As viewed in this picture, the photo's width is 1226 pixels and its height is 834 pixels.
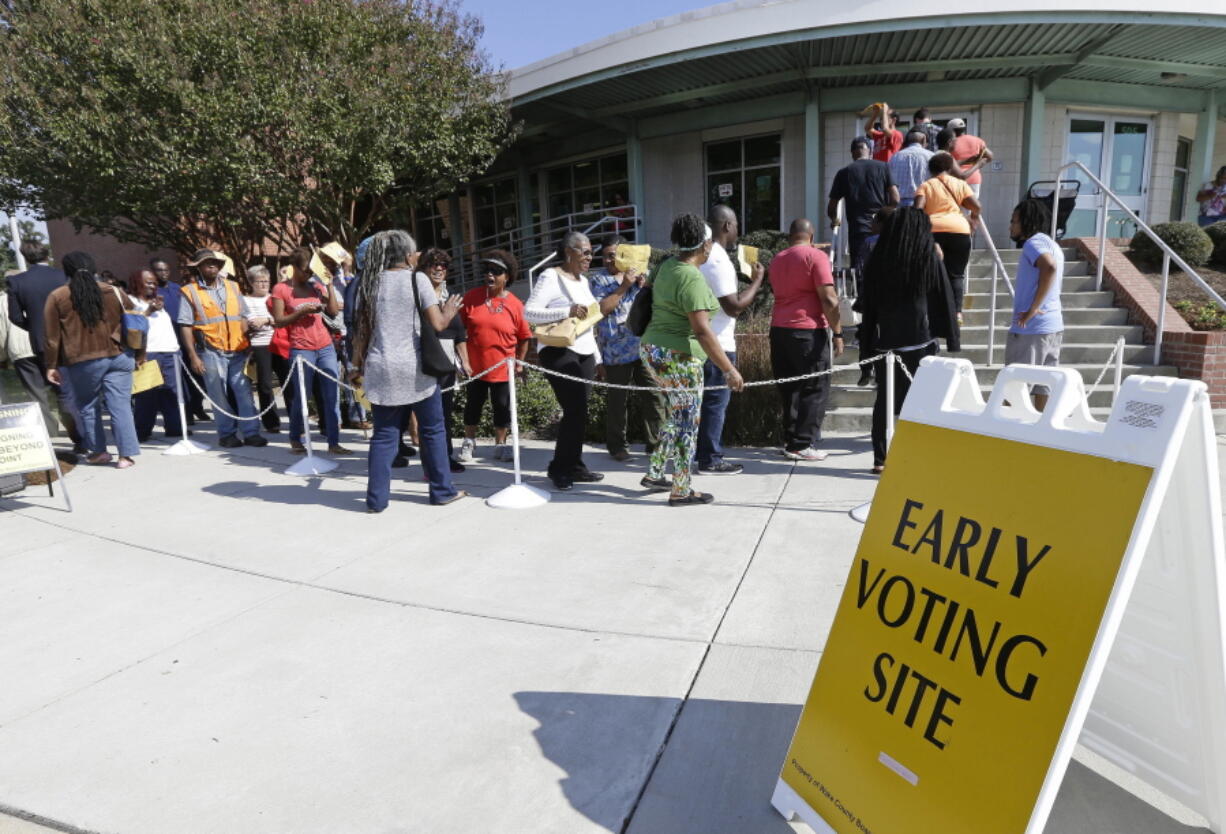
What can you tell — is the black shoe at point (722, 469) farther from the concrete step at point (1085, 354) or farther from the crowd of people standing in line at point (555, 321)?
the concrete step at point (1085, 354)

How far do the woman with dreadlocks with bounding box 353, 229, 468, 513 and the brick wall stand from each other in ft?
22.8

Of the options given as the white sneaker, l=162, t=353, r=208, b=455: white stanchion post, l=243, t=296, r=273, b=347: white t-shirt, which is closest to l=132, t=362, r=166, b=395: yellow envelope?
l=162, t=353, r=208, b=455: white stanchion post

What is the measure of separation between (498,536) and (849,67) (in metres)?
11.6

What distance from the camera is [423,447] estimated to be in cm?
522

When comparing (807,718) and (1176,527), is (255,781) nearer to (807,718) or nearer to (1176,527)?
(807,718)

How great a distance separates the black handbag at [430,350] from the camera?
4898 mm

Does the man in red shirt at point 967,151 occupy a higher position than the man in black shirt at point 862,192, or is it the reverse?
the man in red shirt at point 967,151

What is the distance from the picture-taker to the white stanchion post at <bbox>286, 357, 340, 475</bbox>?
639cm

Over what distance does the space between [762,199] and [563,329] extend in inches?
438

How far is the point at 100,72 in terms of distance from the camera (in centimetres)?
1055

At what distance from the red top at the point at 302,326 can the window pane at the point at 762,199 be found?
416 inches

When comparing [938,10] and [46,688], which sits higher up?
[938,10]

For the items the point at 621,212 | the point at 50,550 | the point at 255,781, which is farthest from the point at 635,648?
the point at 621,212

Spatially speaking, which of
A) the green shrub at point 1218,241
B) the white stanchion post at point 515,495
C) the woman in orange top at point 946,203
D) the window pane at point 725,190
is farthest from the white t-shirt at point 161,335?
the green shrub at point 1218,241
